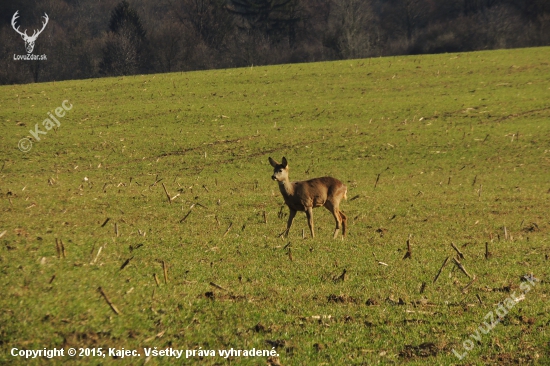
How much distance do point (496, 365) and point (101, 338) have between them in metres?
5.73

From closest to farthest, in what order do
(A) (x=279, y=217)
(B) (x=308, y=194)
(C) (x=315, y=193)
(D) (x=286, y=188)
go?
1. (D) (x=286, y=188)
2. (B) (x=308, y=194)
3. (C) (x=315, y=193)
4. (A) (x=279, y=217)

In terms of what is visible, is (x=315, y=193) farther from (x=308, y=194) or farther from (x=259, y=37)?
(x=259, y=37)

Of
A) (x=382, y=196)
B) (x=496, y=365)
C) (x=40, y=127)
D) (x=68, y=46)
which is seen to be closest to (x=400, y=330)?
(x=496, y=365)

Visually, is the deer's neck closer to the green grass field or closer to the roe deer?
the roe deer

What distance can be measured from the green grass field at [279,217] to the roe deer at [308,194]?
72 centimetres

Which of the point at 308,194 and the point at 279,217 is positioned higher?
the point at 308,194

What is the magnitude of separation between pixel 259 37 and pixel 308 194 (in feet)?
325

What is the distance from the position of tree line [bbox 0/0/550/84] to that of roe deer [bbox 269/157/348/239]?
8101 centimetres

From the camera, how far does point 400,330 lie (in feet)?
36.4

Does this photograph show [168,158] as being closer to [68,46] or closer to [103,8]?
[68,46]

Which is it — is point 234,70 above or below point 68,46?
below

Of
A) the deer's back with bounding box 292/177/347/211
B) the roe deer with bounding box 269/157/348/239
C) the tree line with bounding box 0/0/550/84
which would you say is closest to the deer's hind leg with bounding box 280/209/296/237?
the roe deer with bounding box 269/157/348/239

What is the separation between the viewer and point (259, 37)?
115 m

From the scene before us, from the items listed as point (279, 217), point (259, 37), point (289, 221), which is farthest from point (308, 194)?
point (259, 37)
